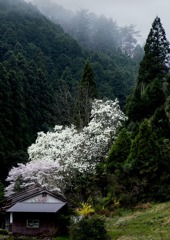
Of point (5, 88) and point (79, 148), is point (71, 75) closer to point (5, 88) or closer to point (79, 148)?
point (5, 88)

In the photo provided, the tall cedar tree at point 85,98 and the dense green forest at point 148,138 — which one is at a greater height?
the tall cedar tree at point 85,98

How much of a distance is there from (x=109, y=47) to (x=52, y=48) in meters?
34.4

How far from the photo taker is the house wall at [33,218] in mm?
25281

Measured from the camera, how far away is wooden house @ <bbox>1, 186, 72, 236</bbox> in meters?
25.1

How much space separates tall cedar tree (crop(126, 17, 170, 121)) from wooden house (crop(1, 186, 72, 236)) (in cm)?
1046

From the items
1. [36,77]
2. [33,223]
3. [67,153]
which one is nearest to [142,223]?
[33,223]

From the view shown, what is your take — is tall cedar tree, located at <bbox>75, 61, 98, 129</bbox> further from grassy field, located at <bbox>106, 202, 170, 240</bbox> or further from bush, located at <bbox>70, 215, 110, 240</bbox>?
bush, located at <bbox>70, 215, 110, 240</bbox>

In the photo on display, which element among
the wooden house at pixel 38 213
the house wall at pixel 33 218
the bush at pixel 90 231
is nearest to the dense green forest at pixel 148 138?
the wooden house at pixel 38 213

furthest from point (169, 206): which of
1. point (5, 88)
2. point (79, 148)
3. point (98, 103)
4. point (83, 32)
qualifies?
point (83, 32)

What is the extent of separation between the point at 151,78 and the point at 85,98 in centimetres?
1013

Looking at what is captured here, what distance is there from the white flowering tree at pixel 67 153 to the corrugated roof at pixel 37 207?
5434 millimetres

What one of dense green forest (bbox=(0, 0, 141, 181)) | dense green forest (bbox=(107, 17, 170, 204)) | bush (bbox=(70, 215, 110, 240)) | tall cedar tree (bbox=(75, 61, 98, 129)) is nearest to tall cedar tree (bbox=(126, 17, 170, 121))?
dense green forest (bbox=(107, 17, 170, 204))

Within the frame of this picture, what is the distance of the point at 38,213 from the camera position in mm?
25531

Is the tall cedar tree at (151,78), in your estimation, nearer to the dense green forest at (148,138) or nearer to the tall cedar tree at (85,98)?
the dense green forest at (148,138)
